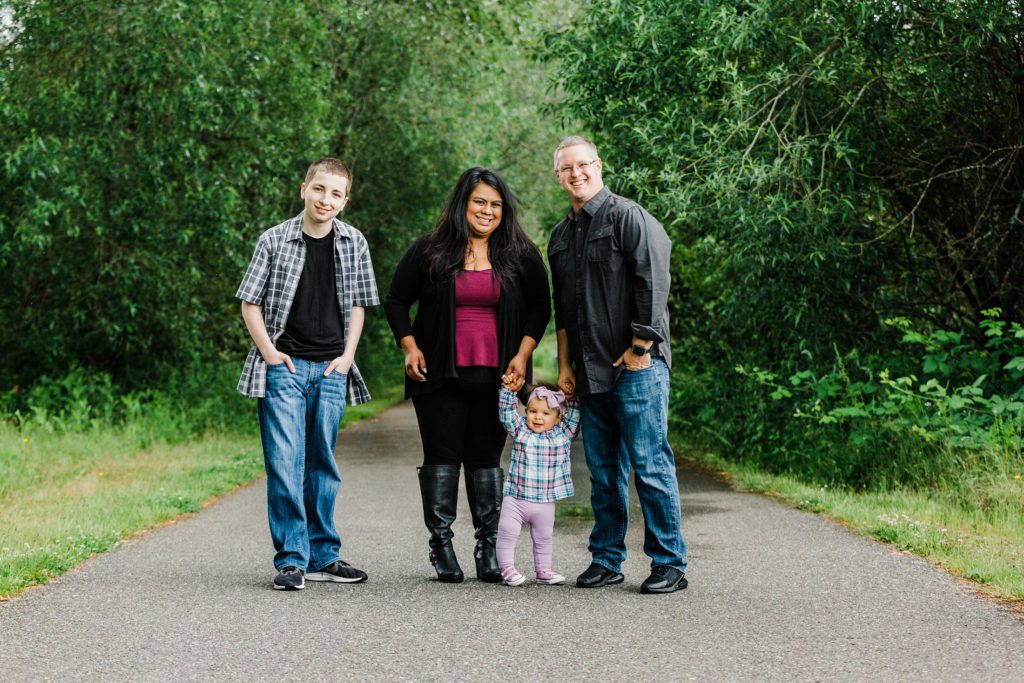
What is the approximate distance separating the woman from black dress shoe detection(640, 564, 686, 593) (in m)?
0.76

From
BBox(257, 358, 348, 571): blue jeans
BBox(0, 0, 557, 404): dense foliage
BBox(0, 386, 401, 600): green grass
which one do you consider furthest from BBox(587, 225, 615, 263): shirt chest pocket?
BBox(0, 0, 557, 404): dense foliage

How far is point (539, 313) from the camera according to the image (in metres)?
5.75

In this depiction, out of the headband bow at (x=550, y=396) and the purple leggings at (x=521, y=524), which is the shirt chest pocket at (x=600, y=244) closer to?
the headband bow at (x=550, y=396)

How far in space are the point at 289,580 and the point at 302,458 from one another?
2.02ft

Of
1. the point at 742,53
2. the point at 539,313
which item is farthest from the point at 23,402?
the point at 539,313

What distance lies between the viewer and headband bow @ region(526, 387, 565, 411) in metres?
5.59

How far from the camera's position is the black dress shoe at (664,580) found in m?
5.43

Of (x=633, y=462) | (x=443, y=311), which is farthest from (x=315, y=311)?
(x=633, y=462)

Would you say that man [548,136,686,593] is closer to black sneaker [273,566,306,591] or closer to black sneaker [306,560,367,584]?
black sneaker [306,560,367,584]

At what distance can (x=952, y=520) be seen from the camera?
7301 millimetres

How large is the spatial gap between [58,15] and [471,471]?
406 inches

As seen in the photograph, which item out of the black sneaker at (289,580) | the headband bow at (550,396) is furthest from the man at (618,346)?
the black sneaker at (289,580)

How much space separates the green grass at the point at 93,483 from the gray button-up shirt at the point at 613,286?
2960 mm

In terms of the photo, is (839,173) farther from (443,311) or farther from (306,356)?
(306,356)
